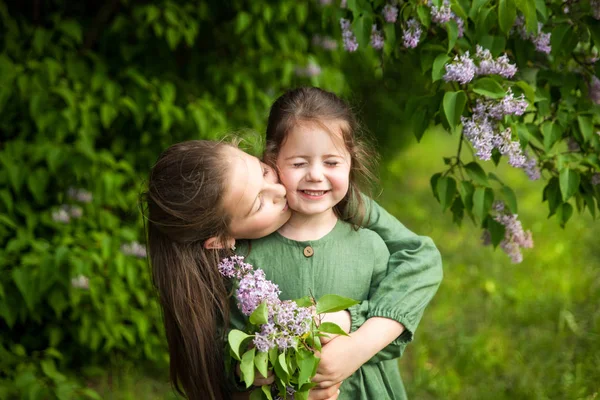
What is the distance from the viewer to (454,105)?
210 cm

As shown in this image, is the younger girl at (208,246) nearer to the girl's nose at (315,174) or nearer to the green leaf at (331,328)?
the girl's nose at (315,174)

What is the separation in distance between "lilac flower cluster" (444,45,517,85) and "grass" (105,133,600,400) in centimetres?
173

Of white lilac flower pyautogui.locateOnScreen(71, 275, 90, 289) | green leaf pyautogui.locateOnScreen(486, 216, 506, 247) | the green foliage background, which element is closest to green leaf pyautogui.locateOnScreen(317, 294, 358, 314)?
green leaf pyautogui.locateOnScreen(486, 216, 506, 247)

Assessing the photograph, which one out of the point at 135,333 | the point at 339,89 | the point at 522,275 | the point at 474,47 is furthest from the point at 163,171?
the point at 522,275

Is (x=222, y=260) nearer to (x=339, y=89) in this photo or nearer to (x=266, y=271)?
(x=266, y=271)

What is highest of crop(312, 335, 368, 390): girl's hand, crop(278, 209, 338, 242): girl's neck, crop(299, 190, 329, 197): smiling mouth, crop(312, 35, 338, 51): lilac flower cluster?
crop(312, 35, 338, 51): lilac flower cluster

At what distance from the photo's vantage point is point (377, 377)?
2.11m

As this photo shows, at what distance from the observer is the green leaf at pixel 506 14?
6.88ft

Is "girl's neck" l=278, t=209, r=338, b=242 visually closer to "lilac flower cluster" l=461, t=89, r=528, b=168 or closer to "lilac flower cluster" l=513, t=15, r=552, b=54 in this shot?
"lilac flower cluster" l=461, t=89, r=528, b=168

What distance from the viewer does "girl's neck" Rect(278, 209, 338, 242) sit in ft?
6.65

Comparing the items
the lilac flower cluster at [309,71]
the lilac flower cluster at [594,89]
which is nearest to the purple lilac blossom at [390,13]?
the lilac flower cluster at [594,89]

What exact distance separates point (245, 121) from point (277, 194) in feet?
6.68

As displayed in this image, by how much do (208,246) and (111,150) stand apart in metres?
1.89

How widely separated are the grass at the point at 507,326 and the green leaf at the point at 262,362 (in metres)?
1.91
